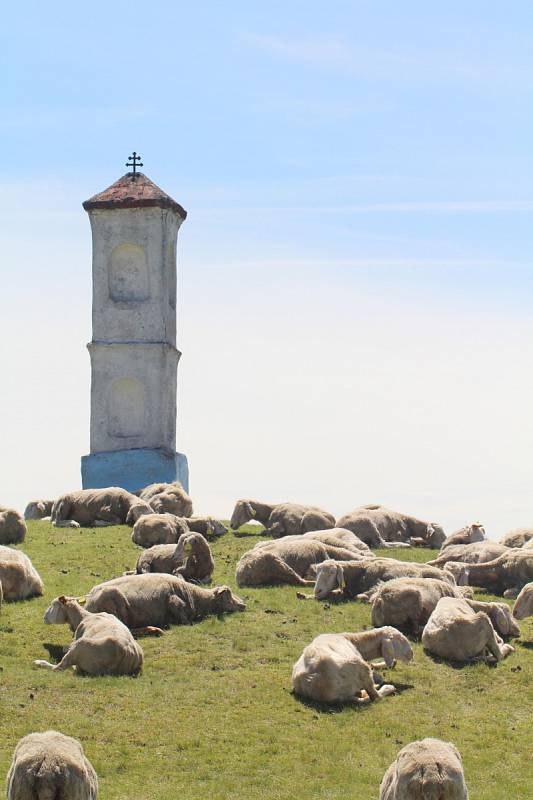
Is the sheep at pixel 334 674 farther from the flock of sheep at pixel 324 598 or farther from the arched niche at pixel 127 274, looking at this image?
the arched niche at pixel 127 274

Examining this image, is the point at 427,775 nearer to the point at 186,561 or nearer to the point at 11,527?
the point at 186,561

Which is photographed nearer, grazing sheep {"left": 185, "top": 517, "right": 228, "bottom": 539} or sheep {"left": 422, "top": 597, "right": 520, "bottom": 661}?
sheep {"left": 422, "top": 597, "right": 520, "bottom": 661}

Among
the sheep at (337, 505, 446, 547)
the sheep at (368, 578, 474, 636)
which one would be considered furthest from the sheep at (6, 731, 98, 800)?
the sheep at (337, 505, 446, 547)

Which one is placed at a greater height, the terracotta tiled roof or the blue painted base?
the terracotta tiled roof

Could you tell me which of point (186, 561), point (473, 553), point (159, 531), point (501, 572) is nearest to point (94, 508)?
point (159, 531)

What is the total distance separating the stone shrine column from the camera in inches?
1887

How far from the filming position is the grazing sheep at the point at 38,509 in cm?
4216

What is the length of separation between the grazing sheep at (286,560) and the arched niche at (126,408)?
63.5 ft

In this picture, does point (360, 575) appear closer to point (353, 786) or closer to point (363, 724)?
point (363, 724)

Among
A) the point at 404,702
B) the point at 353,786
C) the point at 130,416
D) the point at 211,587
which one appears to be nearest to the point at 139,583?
the point at 211,587

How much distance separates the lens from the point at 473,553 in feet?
97.5

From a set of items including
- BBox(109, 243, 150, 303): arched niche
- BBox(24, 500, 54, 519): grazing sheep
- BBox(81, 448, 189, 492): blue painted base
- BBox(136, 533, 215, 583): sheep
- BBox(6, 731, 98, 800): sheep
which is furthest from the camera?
BBox(109, 243, 150, 303): arched niche

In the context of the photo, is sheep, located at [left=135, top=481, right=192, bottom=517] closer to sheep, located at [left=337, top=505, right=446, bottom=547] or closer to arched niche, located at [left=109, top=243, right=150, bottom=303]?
sheep, located at [left=337, top=505, right=446, bottom=547]

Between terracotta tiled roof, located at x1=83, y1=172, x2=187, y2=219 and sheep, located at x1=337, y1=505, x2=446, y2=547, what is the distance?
55.2 feet
